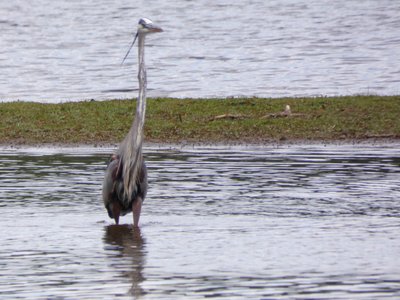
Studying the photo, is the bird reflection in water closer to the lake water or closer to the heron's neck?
the heron's neck

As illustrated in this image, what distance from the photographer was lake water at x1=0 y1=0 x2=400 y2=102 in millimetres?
24250

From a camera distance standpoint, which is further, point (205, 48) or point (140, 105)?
point (205, 48)

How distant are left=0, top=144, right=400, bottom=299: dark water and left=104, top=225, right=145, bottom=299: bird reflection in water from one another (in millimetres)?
14

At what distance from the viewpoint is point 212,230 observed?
410 inches

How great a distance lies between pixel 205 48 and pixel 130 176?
836 inches

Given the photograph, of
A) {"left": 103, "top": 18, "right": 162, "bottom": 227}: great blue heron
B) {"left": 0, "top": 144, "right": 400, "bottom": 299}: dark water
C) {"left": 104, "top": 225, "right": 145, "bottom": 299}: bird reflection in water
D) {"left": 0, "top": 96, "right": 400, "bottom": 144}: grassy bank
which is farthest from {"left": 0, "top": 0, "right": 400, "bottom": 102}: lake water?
{"left": 104, "top": 225, "right": 145, "bottom": 299}: bird reflection in water

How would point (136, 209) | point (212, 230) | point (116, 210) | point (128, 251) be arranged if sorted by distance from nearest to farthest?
point (128, 251), point (212, 230), point (136, 209), point (116, 210)

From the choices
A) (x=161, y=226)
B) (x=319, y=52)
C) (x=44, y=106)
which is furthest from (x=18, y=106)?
(x=319, y=52)

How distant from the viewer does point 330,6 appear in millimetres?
40406

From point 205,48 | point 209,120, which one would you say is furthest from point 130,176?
point 205,48

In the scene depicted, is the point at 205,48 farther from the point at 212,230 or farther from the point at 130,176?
the point at 212,230

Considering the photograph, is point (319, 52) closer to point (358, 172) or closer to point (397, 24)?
point (397, 24)

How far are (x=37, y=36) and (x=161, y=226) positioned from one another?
25.7m

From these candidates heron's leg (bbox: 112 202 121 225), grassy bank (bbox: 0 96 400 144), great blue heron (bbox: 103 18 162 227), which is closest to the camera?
great blue heron (bbox: 103 18 162 227)
